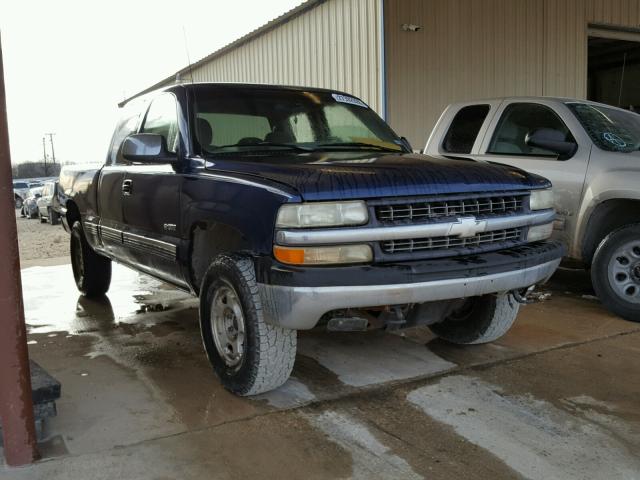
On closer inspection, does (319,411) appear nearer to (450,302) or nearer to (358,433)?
(358,433)

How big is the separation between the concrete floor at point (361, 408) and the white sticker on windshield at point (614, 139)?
58.0 inches

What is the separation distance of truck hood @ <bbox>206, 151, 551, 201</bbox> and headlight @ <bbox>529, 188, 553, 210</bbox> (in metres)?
0.04

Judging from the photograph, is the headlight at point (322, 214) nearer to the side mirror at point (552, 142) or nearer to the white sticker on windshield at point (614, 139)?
the side mirror at point (552, 142)

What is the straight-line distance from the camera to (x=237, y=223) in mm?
3229

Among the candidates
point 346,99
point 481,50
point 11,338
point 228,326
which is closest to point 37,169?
point 481,50

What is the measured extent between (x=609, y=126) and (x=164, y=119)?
388 cm

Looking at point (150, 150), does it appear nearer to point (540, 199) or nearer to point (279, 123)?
point (279, 123)

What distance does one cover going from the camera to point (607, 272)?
502 cm

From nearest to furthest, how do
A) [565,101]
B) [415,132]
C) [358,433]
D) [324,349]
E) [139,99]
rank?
[358,433] → [324,349] → [139,99] → [565,101] → [415,132]

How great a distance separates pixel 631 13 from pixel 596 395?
1218 centimetres

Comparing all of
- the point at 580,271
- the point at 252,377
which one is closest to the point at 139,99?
the point at 252,377

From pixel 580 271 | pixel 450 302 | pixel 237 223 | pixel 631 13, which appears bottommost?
pixel 580 271

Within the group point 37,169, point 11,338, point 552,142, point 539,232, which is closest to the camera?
point 11,338

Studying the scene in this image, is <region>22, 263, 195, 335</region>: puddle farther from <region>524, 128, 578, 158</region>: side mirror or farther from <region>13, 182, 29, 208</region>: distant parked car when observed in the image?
<region>13, 182, 29, 208</region>: distant parked car
